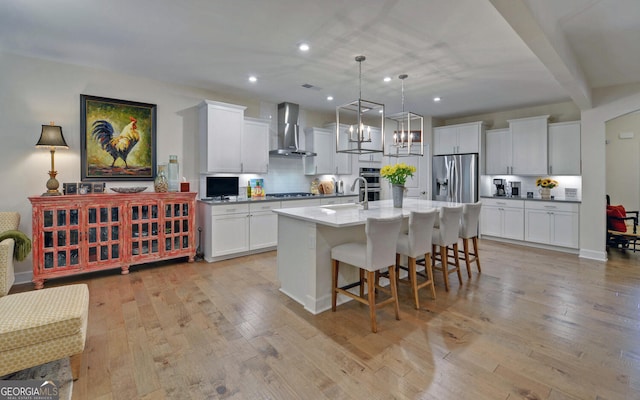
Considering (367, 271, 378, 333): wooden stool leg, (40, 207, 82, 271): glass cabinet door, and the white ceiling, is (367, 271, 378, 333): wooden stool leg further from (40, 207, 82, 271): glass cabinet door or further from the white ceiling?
(40, 207, 82, 271): glass cabinet door

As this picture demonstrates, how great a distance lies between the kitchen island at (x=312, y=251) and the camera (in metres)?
2.81

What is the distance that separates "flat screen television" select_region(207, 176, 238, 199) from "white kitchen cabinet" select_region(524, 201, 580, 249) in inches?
213

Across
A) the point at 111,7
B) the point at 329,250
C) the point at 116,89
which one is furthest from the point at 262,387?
the point at 116,89

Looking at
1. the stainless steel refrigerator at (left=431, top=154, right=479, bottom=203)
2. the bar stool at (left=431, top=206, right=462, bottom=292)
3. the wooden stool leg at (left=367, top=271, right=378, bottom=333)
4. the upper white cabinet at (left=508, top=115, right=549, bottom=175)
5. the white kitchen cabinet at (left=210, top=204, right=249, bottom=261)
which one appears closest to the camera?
the wooden stool leg at (left=367, top=271, right=378, bottom=333)

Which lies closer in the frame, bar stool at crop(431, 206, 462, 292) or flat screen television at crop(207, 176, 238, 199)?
bar stool at crop(431, 206, 462, 292)

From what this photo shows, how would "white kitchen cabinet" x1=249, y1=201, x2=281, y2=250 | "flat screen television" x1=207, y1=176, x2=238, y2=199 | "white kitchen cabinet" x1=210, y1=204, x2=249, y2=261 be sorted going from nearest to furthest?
"white kitchen cabinet" x1=210, y1=204, x2=249, y2=261
"white kitchen cabinet" x1=249, y1=201, x2=281, y2=250
"flat screen television" x1=207, y1=176, x2=238, y2=199

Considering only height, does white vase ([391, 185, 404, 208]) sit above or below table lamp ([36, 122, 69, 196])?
below

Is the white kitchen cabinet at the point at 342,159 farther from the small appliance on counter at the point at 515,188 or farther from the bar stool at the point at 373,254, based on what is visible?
the bar stool at the point at 373,254

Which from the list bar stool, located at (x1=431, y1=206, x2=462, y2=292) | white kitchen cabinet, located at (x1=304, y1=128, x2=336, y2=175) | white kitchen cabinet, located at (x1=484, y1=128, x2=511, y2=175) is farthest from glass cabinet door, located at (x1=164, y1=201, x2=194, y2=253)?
white kitchen cabinet, located at (x1=484, y1=128, x2=511, y2=175)

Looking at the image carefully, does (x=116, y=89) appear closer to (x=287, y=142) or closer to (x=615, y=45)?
(x=287, y=142)

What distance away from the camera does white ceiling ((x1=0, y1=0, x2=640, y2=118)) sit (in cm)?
251

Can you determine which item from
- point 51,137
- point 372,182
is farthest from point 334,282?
point 372,182

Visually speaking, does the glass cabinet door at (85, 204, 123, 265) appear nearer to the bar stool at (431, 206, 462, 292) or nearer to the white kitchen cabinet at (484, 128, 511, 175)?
the bar stool at (431, 206, 462, 292)

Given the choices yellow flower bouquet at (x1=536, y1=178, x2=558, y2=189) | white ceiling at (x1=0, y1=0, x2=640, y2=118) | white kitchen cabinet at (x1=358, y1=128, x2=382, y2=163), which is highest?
white ceiling at (x1=0, y1=0, x2=640, y2=118)
